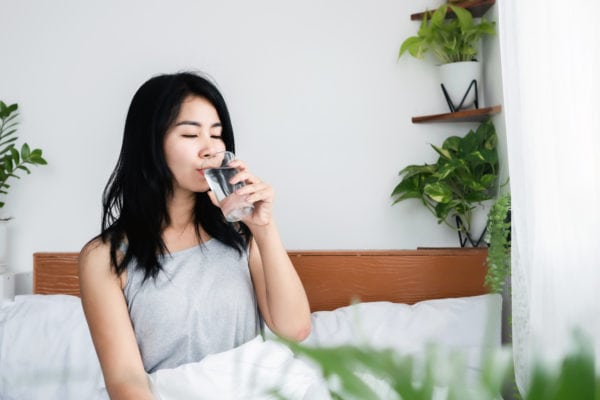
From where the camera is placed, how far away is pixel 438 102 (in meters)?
2.61

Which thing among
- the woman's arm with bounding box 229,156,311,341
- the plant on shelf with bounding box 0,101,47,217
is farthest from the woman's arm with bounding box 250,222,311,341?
the plant on shelf with bounding box 0,101,47,217

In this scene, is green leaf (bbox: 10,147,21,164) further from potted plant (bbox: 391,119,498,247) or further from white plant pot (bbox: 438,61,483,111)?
white plant pot (bbox: 438,61,483,111)

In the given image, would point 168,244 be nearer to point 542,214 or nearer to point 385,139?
point 542,214

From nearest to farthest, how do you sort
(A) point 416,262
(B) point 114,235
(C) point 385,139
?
(B) point 114,235
(A) point 416,262
(C) point 385,139

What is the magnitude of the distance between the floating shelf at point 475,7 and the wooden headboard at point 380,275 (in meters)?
0.86

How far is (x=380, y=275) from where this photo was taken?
2.51 m

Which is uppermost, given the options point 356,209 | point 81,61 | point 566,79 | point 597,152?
point 81,61

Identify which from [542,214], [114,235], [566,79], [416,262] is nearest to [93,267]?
[114,235]

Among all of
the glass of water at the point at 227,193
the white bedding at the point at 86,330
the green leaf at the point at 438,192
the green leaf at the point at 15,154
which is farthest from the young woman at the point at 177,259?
the green leaf at the point at 15,154

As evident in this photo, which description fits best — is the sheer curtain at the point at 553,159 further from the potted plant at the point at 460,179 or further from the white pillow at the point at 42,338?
the white pillow at the point at 42,338

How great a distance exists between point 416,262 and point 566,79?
115 cm

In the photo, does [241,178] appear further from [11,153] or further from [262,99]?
[11,153]

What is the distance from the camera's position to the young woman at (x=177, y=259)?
152 cm

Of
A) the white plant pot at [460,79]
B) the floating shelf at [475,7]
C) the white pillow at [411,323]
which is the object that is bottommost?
the white pillow at [411,323]
